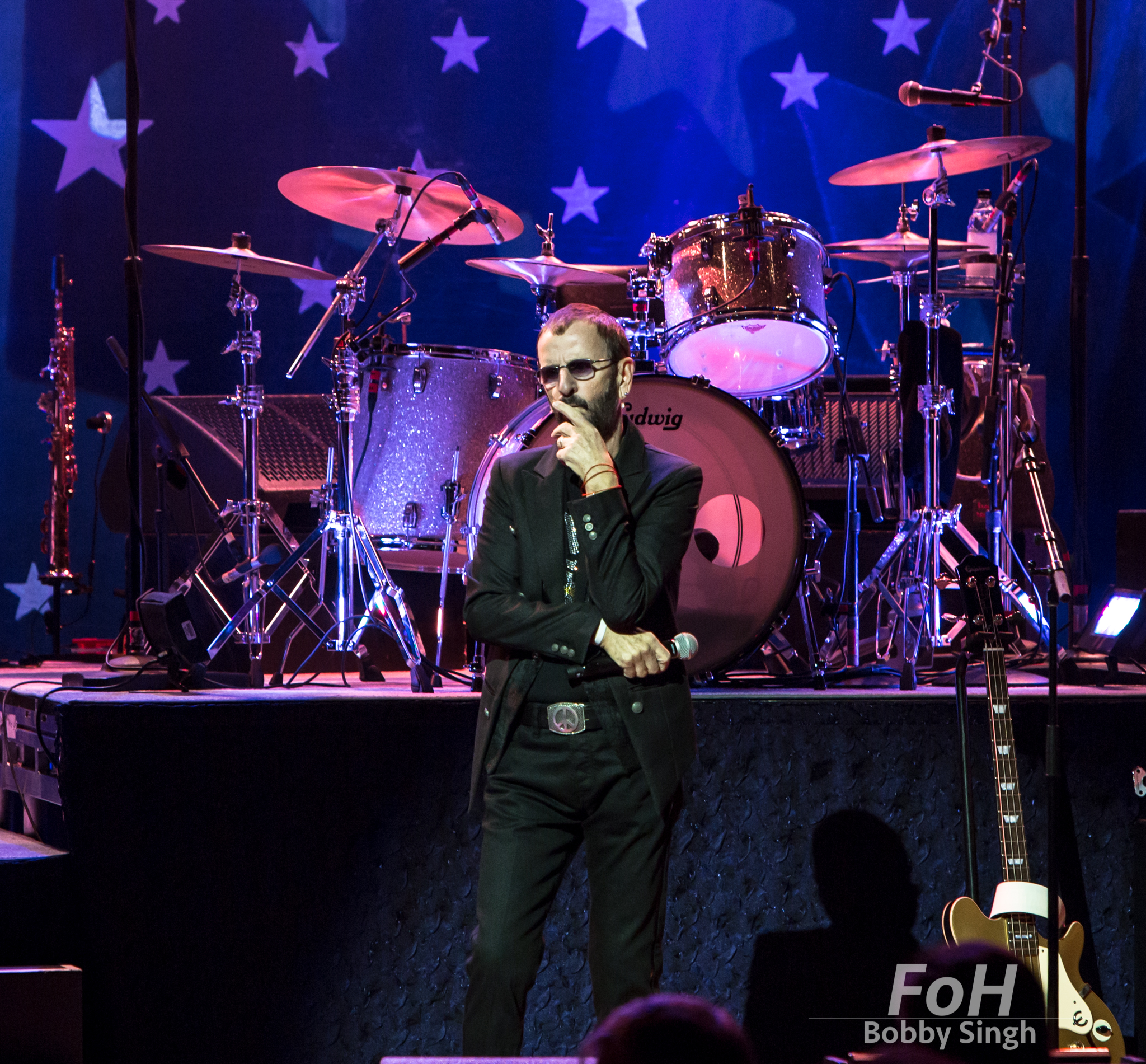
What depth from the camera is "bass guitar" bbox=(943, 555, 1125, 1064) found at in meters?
3.28

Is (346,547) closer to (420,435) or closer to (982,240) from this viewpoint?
(420,435)

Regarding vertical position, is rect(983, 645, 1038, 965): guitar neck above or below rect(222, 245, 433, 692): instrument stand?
below

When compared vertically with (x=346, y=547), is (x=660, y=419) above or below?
above

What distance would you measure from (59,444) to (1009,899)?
5.40 m

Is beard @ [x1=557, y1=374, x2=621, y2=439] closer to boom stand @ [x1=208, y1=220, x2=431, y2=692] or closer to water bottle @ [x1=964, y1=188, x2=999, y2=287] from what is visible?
boom stand @ [x1=208, y1=220, x2=431, y2=692]

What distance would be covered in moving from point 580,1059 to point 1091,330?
7.48 meters

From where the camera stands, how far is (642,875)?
2660 mm

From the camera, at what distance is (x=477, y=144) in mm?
7883

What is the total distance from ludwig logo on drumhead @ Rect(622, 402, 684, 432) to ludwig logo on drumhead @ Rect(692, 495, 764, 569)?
326 mm

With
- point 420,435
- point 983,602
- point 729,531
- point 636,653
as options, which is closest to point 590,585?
point 636,653

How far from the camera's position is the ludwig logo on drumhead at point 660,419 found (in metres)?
4.60

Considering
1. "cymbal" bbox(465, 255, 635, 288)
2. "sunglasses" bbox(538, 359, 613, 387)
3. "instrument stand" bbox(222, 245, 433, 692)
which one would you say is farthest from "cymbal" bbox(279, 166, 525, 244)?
"sunglasses" bbox(538, 359, 613, 387)

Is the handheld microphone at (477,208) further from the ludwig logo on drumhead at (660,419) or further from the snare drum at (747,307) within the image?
the ludwig logo on drumhead at (660,419)

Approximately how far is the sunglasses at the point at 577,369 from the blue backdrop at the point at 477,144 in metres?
5.20
